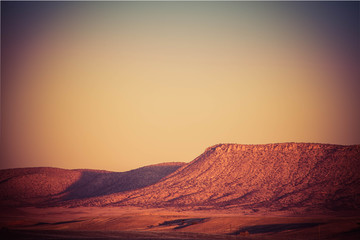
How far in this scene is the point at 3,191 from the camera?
12444 cm

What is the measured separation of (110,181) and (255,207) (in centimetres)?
5705

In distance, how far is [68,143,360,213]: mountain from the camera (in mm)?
84000

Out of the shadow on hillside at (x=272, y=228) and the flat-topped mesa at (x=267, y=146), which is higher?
the flat-topped mesa at (x=267, y=146)

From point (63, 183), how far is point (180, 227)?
7861cm

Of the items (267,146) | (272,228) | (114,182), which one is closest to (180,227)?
(272,228)

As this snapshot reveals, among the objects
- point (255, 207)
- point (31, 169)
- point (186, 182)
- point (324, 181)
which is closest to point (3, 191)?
point (31, 169)

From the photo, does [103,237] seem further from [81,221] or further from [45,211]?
[45,211]

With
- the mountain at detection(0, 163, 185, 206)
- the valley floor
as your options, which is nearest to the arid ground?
the valley floor

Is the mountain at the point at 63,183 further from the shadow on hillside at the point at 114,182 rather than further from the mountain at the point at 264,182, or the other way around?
the mountain at the point at 264,182

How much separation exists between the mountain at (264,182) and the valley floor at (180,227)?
1040cm

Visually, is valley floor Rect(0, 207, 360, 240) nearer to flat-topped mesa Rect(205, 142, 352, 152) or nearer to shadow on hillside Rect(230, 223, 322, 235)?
shadow on hillside Rect(230, 223, 322, 235)

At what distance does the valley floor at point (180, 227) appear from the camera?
2153 inches

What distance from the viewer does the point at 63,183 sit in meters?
136

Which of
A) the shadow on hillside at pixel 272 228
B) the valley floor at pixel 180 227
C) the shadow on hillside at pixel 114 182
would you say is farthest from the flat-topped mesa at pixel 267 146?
the shadow on hillside at pixel 272 228
